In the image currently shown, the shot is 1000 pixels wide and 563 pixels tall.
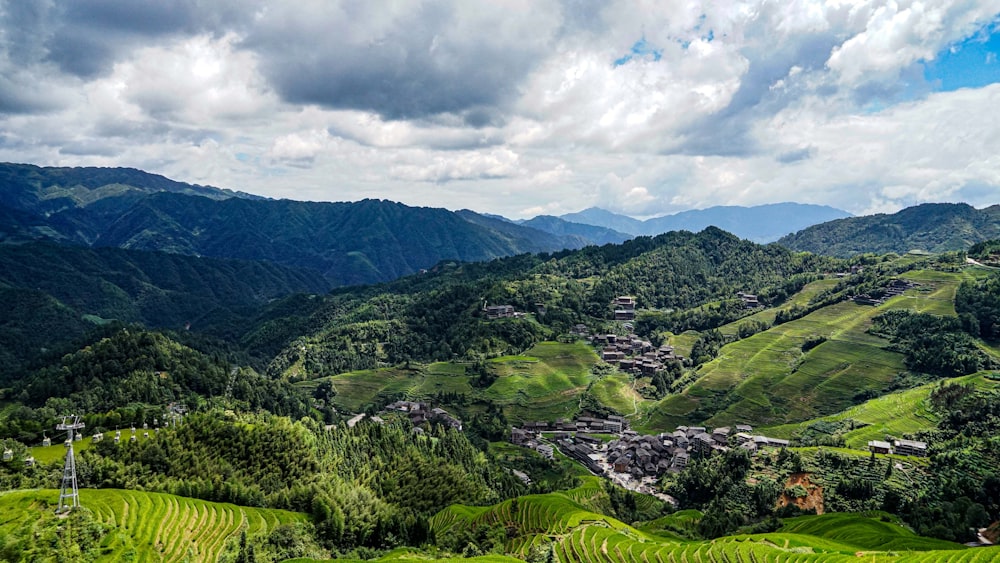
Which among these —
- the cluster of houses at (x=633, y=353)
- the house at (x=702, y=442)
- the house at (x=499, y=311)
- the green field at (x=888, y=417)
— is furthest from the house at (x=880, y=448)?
the house at (x=499, y=311)

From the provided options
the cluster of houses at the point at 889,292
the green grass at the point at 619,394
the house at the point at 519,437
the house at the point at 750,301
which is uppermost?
the cluster of houses at the point at 889,292

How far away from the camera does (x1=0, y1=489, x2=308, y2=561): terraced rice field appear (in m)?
36.2

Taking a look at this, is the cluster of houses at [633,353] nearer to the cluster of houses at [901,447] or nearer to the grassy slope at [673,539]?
the cluster of houses at [901,447]

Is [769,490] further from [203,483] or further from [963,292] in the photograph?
[963,292]

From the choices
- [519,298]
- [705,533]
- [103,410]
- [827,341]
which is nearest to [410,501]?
[705,533]

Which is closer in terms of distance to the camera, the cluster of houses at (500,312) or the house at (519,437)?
the house at (519,437)

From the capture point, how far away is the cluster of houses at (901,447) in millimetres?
64938

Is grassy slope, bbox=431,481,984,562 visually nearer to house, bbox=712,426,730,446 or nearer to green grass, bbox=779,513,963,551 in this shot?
green grass, bbox=779,513,963,551

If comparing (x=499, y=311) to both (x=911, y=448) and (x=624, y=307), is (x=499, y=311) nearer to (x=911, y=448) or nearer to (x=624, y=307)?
(x=624, y=307)

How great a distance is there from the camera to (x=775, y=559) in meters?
37.6

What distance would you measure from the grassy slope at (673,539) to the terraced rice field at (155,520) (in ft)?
55.3

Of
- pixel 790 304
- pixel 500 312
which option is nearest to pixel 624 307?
pixel 500 312

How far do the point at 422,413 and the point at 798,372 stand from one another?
62.7 m

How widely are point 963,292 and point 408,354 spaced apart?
4479 inches
